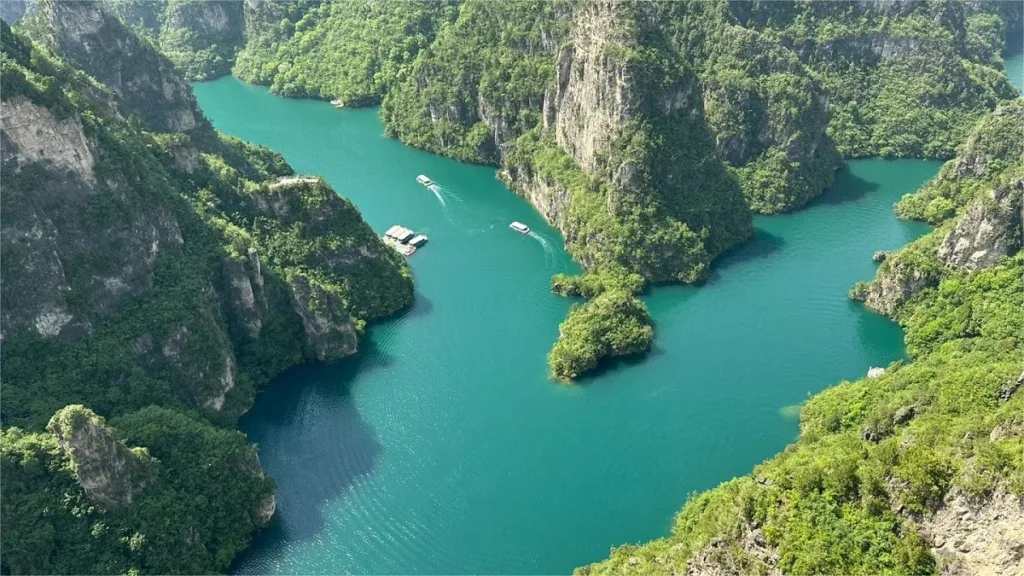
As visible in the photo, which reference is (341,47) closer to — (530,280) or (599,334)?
(530,280)

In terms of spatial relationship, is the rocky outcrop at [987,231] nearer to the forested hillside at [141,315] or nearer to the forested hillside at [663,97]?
the forested hillside at [663,97]

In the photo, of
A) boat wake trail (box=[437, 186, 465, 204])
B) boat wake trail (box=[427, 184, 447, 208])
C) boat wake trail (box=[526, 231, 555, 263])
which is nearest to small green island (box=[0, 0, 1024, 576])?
boat wake trail (box=[427, 184, 447, 208])

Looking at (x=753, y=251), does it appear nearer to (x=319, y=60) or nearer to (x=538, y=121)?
(x=538, y=121)

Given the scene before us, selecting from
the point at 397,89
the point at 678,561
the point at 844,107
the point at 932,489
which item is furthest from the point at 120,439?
the point at 844,107

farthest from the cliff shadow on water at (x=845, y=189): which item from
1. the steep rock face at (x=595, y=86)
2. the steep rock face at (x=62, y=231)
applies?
the steep rock face at (x=62, y=231)

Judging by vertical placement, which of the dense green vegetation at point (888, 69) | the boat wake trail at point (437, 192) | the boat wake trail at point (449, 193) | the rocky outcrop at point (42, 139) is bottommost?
the boat wake trail at point (437, 192)

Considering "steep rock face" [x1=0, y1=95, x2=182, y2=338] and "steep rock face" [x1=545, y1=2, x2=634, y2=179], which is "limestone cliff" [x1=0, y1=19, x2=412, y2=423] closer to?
"steep rock face" [x1=0, y1=95, x2=182, y2=338]
